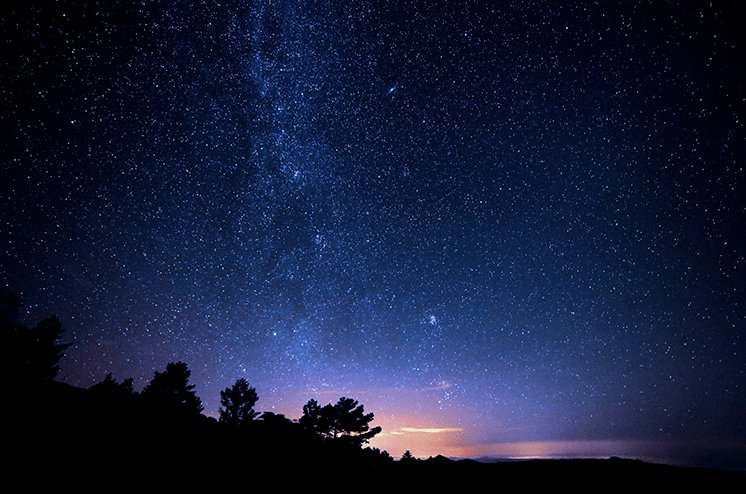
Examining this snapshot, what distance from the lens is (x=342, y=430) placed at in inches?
1141

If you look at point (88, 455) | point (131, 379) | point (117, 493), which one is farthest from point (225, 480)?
point (131, 379)

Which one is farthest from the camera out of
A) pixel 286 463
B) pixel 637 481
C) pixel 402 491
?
pixel 637 481

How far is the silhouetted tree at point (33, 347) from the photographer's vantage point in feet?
Result: 73.6

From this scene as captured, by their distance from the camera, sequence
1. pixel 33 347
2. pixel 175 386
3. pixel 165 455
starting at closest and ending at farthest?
1. pixel 165 455
2. pixel 33 347
3. pixel 175 386

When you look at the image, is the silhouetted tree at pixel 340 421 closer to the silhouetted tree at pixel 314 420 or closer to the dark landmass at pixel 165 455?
the silhouetted tree at pixel 314 420

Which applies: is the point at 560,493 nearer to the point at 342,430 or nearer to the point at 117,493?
the point at 342,430

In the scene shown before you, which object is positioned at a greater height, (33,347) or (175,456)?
(33,347)

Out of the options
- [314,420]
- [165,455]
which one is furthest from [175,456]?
[314,420]

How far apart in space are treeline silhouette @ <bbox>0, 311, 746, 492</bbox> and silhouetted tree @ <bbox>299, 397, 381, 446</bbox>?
6988mm

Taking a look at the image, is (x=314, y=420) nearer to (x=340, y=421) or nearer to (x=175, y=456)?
(x=340, y=421)

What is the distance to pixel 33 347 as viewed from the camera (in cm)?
2384

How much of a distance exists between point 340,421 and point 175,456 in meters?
21.5

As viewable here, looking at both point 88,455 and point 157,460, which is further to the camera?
point 157,460

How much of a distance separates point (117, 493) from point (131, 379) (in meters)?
26.5
